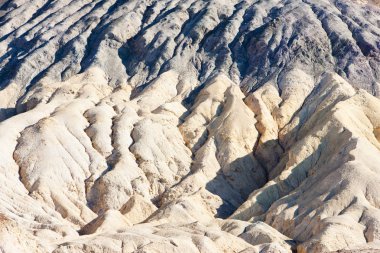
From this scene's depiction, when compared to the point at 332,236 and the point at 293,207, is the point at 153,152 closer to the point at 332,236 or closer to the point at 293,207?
the point at 293,207

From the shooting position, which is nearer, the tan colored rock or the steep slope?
the steep slope

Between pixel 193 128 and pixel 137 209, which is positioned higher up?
pixel 137 209

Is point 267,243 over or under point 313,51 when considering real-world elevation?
over

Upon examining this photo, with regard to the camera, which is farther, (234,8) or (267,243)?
(234,8)

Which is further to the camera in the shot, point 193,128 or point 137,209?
point 193,128

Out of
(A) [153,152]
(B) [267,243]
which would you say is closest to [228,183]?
(A) [153,152]

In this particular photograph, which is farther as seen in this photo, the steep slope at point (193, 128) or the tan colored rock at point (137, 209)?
the tan colored rock at point (137, 209)

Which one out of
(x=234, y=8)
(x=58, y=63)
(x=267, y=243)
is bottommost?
(x=234, y=8)

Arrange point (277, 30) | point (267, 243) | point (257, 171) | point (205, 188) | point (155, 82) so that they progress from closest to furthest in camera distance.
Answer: point (267, 243) < point (205, 188) < point (257, 171) < point (155, 82) < point (277, 30)
